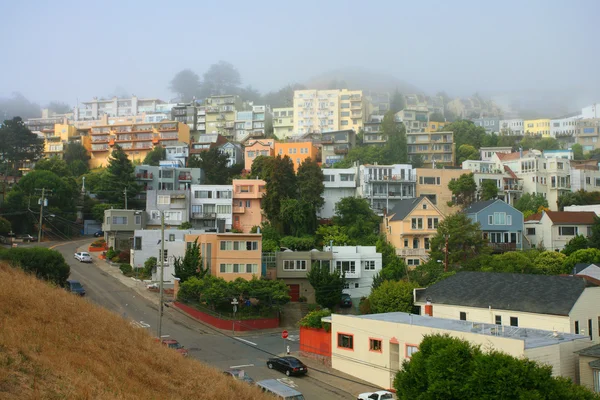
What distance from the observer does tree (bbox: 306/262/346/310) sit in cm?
4412

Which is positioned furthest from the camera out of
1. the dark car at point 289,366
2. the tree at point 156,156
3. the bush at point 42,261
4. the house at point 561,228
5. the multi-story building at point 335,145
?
the tree at point 156,156

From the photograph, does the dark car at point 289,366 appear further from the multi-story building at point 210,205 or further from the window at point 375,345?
the multi-story building at point 210,205

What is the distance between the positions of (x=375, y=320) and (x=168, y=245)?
2927 cm

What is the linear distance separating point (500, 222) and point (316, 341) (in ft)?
110

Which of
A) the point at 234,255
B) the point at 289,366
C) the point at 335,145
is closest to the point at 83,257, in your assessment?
the point at 234,255

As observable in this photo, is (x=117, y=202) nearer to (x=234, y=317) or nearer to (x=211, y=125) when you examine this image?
(x=234, y=317)

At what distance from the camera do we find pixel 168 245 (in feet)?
173

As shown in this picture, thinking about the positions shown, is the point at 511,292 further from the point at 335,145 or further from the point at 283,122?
the point at 283,122

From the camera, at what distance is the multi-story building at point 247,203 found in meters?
66.9

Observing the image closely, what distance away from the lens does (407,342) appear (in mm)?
26203

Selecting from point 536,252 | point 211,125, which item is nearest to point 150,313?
point 536,252

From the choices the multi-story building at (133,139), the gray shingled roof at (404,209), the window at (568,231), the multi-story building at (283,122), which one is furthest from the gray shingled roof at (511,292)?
the multi-story building at (283,122)

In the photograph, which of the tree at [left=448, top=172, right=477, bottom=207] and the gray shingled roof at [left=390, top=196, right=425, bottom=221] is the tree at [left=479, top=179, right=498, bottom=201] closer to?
the tree at [left=448, top=172, right=477, bottom=207]

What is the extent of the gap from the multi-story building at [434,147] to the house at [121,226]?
1904 inches
